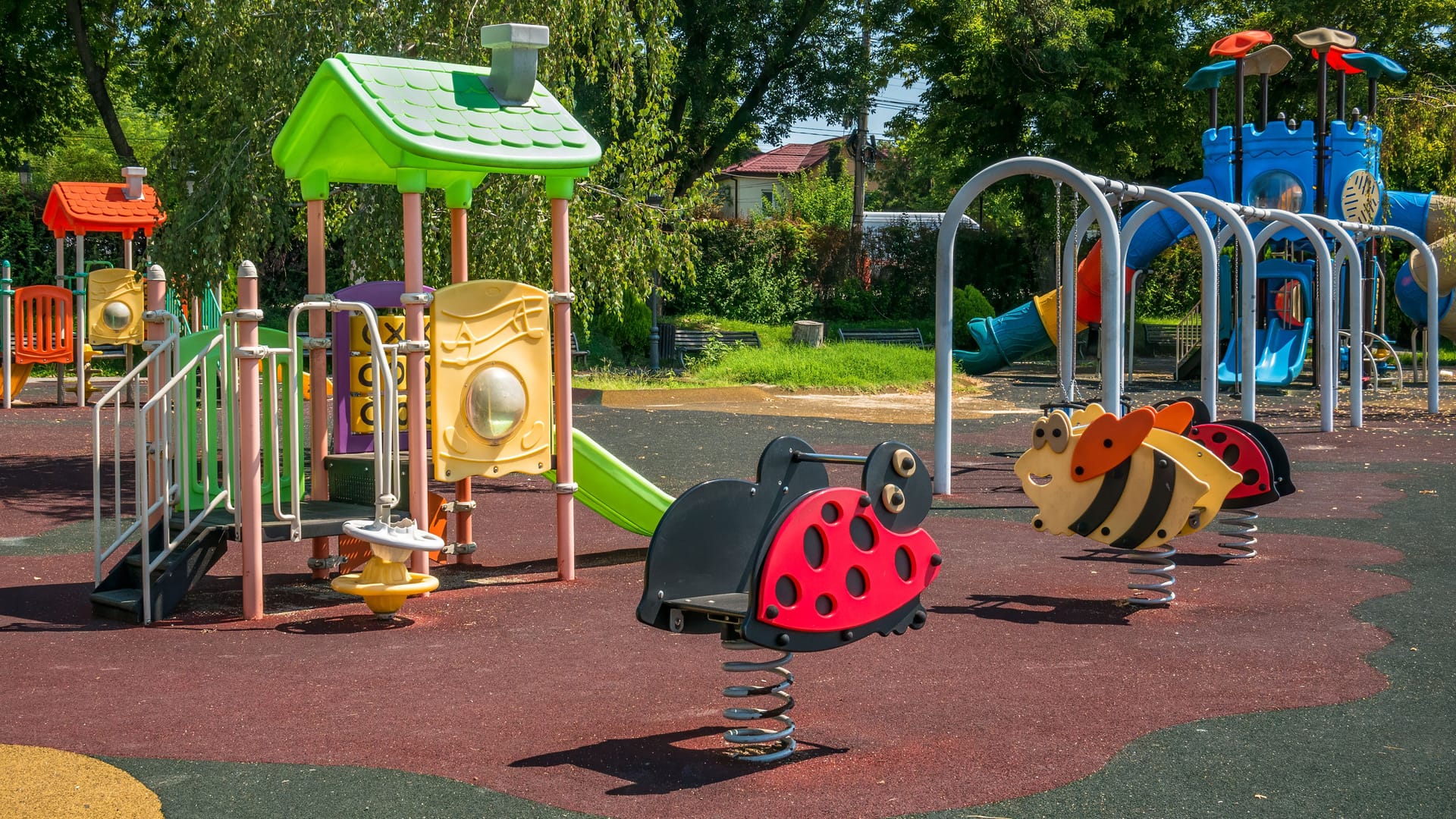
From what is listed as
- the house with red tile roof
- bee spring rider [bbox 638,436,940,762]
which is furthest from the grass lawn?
the house with red tile roof

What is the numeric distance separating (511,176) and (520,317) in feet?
10.6

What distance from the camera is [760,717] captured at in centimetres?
Result: 459

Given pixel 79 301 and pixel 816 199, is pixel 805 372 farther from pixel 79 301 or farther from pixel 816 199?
pixel 816 199

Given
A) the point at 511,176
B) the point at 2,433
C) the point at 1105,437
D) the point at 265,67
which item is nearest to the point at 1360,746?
the point at 1105,437

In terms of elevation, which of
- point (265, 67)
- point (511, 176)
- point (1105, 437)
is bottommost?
point (1105, 437)

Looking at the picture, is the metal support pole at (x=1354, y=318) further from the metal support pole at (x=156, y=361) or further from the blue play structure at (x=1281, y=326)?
the metal support pole at (x=156, y=361)

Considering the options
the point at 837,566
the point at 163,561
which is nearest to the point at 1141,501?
the point at 837,566

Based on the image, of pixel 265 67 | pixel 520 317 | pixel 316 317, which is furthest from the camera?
pixel 265 67

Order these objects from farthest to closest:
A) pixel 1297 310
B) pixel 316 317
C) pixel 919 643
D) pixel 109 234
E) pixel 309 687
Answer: pixel 109 234
pixel 1297 310
pixel 316 317
pixel 919 643
pixel 309 687

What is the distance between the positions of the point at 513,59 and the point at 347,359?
6.60 feet

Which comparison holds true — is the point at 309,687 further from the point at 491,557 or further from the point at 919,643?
the point at 491,557

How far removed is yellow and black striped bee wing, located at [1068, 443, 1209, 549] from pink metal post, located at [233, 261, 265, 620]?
13.2 feet

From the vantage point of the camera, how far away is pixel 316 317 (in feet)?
26.5

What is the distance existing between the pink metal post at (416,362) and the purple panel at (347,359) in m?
0.81
